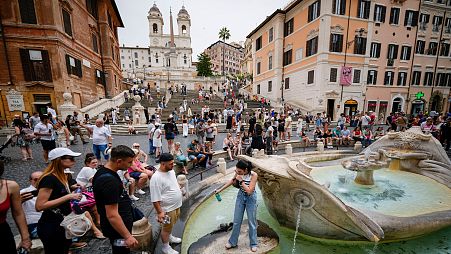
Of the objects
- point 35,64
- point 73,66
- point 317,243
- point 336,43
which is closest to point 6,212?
point 317,243

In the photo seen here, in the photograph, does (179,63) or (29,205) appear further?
(179,63)

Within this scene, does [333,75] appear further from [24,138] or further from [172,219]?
[24,138]

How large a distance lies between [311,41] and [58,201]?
26.3 metres

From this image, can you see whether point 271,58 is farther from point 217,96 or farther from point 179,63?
point 179,63

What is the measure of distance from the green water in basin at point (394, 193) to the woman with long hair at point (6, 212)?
5.28 m

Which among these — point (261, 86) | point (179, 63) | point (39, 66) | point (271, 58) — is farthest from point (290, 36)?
point (179, 63)

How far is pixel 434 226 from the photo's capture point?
392 cm

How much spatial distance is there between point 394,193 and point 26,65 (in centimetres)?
2337

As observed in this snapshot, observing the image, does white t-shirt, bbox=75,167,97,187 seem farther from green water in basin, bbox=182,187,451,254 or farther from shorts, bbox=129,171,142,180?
green water in basin, bbox=182,187,451,254

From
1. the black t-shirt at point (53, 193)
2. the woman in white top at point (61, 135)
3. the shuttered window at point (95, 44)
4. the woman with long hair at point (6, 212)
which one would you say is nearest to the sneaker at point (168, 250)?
the black t-shirt at point (53, 193)

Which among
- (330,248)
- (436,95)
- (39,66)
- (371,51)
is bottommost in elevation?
(330,248)

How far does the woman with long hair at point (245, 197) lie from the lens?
10.4 feet

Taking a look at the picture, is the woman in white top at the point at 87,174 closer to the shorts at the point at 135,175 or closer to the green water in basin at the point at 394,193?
the shorts at the point at 135,175

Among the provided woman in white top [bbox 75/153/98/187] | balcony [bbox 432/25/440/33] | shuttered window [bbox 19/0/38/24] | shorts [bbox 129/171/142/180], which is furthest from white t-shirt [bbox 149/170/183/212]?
balcony [bbox 432/25/440/33]
